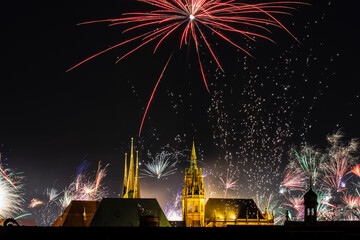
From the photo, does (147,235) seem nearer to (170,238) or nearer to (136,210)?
(170,238)

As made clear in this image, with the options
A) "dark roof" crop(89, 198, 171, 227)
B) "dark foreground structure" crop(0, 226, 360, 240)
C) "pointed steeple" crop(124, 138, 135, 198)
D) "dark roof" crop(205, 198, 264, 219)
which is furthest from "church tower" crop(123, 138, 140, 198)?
"dark foreground structure" crop(0, 226, 360, 240)

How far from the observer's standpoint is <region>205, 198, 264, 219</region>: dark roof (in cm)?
9688

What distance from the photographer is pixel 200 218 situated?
93438mm

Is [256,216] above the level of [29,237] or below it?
above

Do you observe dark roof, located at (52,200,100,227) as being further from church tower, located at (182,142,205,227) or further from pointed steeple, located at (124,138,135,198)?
church tower, located at (182,142,205,227)

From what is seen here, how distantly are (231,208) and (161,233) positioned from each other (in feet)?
221

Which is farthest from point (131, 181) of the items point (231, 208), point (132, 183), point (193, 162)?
point (231, 208)

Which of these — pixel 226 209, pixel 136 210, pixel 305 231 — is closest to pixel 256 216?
pixel 226 209

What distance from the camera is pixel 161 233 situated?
107 ft

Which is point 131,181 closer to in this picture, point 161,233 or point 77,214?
point 77,214

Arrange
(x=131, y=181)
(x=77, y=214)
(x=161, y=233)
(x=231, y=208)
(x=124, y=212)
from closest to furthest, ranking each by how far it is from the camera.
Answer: (x=161, y=233)
(x=124, y=212)
(x=77, y=214)
(x=131, y=181)
(x=231, y=208)

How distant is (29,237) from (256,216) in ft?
234

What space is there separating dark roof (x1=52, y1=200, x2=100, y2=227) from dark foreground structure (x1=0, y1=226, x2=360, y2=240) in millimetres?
46409

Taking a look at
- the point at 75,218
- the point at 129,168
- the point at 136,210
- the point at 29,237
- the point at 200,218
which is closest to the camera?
the point at 29,237
